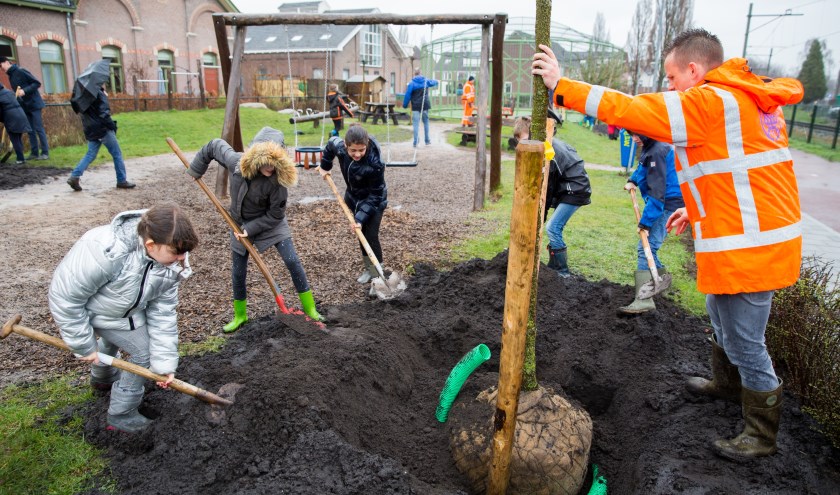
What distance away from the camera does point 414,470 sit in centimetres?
298

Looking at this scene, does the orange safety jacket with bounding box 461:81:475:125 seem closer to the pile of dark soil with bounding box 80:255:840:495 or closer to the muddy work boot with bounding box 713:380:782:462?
the pile of dark soil with bounding box 80:255:840:495

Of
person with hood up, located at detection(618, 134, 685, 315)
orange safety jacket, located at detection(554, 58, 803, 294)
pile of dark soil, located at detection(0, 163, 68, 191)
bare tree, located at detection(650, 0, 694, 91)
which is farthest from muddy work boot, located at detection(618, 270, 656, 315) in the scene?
bare tree, located at detection(650, 0, 694, 91)

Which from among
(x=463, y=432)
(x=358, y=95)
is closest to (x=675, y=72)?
(x=463, y=432)

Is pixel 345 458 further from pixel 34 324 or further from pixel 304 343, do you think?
pixel 34 324

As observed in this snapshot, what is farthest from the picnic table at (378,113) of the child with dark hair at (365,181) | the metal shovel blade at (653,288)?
the metal shovel blade at (653,288)

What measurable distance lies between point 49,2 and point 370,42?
79.0 ft

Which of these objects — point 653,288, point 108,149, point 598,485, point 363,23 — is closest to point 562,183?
point 653,288

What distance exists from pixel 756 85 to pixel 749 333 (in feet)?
3.93

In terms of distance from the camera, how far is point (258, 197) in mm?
4270

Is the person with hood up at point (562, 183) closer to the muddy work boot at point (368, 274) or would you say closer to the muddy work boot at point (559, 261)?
the muddy work boot at point (559, 261)

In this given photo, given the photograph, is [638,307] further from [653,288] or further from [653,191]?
[653,191]

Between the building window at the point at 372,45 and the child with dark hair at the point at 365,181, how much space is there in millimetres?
36381

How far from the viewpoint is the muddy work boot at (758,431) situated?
2.85m

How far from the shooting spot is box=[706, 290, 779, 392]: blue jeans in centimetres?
271
